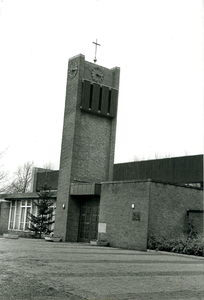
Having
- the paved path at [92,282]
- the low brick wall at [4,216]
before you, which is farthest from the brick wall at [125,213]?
the low brick wall at [4,216]

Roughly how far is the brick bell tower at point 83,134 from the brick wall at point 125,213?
3568 mm

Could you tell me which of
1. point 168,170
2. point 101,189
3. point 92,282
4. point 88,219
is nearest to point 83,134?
point 101,189

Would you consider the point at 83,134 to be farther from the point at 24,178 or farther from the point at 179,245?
the point at 24,178

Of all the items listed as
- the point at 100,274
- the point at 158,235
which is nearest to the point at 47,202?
the point at 158,235

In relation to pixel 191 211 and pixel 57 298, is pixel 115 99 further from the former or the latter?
pixel 57 298

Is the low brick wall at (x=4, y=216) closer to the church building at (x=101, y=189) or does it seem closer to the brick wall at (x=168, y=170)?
the church building at (x=101, y=189)

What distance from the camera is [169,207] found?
72.9 feet

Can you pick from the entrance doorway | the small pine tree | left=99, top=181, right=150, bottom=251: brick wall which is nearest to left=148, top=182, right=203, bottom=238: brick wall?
left=99, top=181, right=150, bottom=251: brick wall

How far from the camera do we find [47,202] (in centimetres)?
3070

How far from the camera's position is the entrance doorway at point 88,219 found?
25873 millimetres

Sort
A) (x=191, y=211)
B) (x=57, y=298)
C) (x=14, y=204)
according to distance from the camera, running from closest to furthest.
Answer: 1. (x=57, y=298)
2. (x=191, y=211)
3. (x=14, y=204)

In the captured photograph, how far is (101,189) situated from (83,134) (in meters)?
5.03

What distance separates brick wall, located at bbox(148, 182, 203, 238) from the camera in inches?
842

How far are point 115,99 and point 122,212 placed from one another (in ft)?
33.4
